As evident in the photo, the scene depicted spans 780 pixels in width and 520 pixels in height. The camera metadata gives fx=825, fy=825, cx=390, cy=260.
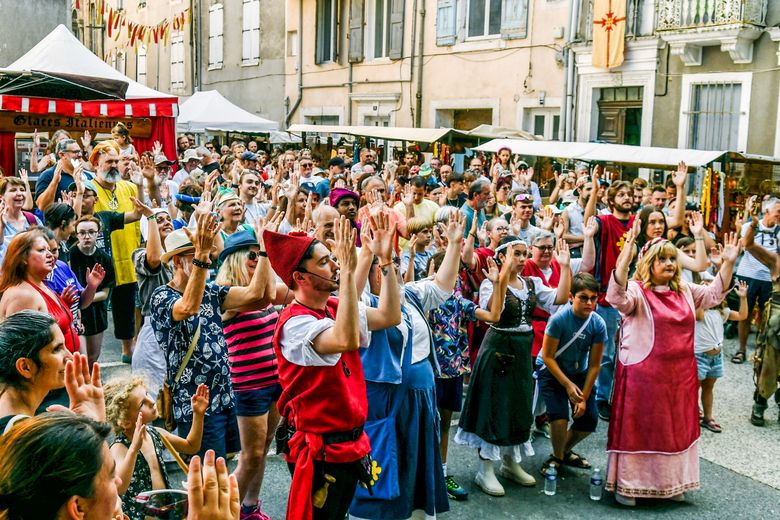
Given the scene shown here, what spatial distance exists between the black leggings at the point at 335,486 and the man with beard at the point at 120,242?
4.80m

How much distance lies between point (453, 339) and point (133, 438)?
260cm

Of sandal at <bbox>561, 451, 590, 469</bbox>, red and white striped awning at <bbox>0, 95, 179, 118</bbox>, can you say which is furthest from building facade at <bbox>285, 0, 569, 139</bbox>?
sandal at <bbox>561, 451, 590, 469</bbox>

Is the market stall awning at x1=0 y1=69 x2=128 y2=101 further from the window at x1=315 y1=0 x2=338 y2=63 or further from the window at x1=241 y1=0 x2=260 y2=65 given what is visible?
the window at x1=241 y1=0 x2=260 y2=65

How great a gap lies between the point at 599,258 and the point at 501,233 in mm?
1992

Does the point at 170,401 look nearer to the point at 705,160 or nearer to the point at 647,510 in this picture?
the point at 647,510

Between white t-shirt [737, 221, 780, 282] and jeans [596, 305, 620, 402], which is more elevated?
white t-shirt [737, 221, 780, 282]

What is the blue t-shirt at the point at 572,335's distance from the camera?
18.7 feet

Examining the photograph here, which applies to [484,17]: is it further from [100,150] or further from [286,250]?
[286,250]

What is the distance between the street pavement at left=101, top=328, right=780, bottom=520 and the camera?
5266mm

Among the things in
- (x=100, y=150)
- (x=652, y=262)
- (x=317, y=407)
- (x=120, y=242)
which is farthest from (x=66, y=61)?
(x=317, y=407)

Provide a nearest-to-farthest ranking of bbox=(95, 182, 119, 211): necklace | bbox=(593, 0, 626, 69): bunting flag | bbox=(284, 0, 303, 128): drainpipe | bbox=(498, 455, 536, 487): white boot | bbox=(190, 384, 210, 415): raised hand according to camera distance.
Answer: bbox=(190, 384, 210, 415): raised hand, bbox=(498, 455, 536, 487): white boot, bbox=(95, 182, 119, 211): necklace, bbox=(593, 0, 626, 69): bunting flag, bbox=(284, 0, 303, 128): drainpipe

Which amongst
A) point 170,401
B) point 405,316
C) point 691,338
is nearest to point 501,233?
point 691,338

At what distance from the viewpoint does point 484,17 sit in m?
20.1

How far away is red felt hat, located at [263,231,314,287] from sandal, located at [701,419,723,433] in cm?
464
